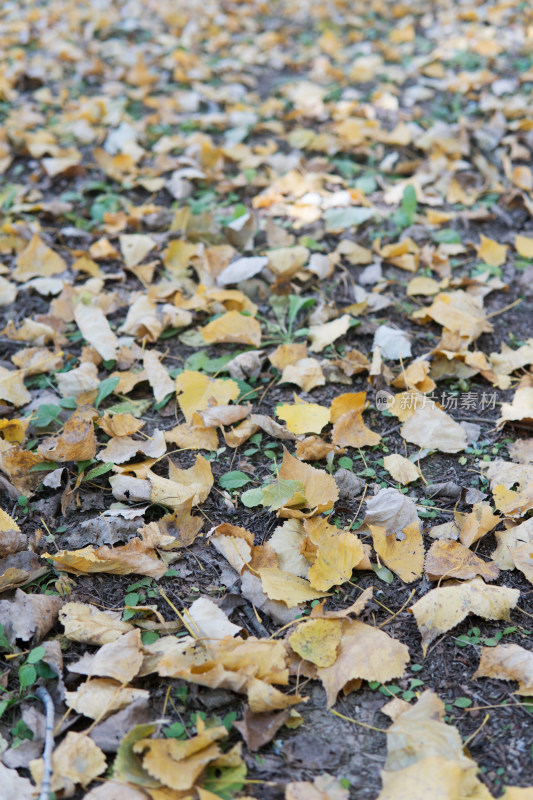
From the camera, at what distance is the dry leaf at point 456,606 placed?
1.37 meters

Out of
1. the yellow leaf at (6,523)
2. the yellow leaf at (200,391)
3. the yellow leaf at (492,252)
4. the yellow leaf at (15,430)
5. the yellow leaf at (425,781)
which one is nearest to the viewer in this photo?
the yellow leaf at (425,781)

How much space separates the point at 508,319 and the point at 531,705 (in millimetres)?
1424

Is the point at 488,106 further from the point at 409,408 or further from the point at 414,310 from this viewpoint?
the point at 409,408

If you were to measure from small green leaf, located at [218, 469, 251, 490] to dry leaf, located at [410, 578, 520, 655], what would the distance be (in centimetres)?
54

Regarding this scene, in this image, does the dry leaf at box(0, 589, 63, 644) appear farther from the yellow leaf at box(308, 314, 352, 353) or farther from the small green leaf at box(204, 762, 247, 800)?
the yellow leaf at box(308, 314, 352, 353)

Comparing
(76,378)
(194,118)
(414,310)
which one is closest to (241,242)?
(414,310)

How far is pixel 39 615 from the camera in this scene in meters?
1.36

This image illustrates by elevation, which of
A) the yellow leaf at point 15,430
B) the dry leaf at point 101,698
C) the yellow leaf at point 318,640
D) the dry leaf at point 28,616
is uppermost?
the yellow leaf at point 15,430

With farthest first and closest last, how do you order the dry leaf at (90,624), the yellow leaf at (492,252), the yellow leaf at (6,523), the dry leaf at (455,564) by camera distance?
the yellow leaf at (492,252), the yellow leaf at (6,523), the dry leaf at (455,564), the dry leaf at (90,624)

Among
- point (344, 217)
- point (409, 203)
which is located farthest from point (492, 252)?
point (344, 217)

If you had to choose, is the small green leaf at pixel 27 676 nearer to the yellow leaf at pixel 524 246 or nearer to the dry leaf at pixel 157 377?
the dry leaf at pixel 157 377

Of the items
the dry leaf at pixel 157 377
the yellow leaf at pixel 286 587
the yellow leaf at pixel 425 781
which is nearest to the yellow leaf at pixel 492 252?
the dry leaf at pixel 157 377

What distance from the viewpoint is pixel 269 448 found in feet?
6.04

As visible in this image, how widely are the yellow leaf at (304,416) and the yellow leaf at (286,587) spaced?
0.47 m
